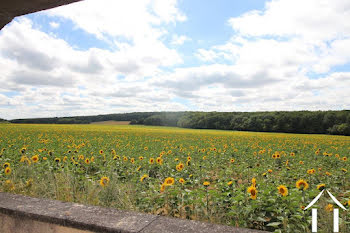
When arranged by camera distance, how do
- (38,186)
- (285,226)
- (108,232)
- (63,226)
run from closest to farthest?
(108,232)
(63,226)
(285,226)
(38,186)

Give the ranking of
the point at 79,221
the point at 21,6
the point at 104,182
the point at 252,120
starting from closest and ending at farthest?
the point at 79,221
the point at 21,6
the point at 104,182
the point at 252,120

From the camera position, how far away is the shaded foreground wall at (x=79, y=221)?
177cm

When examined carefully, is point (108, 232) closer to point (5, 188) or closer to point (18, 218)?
point (18, 218)

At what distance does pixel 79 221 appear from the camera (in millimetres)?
1829

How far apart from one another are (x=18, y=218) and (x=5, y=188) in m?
1.71

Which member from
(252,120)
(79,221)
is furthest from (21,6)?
(252,120)

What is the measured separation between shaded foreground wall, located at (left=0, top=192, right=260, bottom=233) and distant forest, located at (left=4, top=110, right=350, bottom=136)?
40638 mm

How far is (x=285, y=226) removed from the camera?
2.37 metres

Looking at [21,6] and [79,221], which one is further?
[21,6]

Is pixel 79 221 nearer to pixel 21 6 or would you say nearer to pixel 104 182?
pixel 104 182

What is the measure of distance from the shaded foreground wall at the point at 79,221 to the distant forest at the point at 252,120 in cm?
4064

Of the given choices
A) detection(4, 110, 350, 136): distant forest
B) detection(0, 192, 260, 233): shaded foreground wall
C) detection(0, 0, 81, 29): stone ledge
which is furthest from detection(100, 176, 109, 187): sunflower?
detection(4, 110, 350, 136): distant forest

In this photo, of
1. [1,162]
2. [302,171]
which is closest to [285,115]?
[302,171]

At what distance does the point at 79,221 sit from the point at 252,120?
147ft
